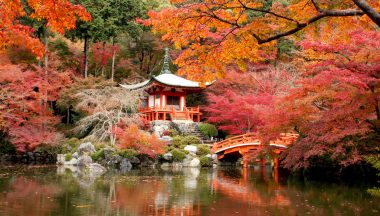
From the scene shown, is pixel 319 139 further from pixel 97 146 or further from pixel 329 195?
pixel 97 146

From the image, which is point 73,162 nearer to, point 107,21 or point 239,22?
point 107,21

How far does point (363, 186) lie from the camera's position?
12516 millimetres

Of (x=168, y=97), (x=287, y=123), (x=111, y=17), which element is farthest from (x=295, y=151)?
(x=111, y=17)

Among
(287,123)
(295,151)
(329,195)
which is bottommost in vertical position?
(329,195)

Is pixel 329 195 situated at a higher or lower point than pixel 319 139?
lower

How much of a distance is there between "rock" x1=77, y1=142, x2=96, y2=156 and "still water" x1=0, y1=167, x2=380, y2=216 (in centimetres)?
484

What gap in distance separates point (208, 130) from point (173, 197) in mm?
14096

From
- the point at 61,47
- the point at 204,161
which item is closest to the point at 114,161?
the point at 204,161

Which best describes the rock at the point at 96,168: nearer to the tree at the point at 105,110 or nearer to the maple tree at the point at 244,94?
the tree at the point at 105,110

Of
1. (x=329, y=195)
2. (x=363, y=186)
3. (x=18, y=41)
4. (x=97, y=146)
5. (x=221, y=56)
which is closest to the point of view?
(x=221, y=56)

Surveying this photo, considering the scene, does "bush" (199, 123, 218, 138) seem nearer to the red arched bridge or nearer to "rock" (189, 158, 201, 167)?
the red arched bridge

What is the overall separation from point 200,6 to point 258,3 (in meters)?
0.78

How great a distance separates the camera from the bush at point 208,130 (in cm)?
2380

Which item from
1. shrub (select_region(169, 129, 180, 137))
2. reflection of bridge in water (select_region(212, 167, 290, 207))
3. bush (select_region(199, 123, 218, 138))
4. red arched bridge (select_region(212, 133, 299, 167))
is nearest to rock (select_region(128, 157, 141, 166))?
red arched bridge (select_region(212, 133, 299, 167))
